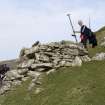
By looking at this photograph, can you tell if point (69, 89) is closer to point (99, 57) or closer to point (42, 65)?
point (99, 57)

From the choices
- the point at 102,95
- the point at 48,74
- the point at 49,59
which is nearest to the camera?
the point at 102,95

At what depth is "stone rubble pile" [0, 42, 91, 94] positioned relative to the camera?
35766 mm

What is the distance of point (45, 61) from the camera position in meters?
36.5

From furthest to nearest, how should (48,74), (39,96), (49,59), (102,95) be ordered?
(49,59) → (48,74) → (39,96) → (102,95)

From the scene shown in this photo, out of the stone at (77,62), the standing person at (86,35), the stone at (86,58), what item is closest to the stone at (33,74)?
the stone at (77,62)

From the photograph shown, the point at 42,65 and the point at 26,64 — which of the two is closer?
the point at 42,65

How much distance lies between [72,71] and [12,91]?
562 cm

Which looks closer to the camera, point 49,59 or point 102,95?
point 102,95

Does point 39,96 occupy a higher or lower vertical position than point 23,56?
lower

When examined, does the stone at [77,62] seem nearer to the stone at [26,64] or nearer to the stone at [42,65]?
the stone at [42,65]

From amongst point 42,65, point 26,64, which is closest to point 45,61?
point 42,65

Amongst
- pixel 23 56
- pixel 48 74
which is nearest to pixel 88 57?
pixel 48 74

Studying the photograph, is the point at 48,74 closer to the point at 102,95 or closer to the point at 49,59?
the point at 49,59

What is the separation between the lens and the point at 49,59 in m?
36.6
